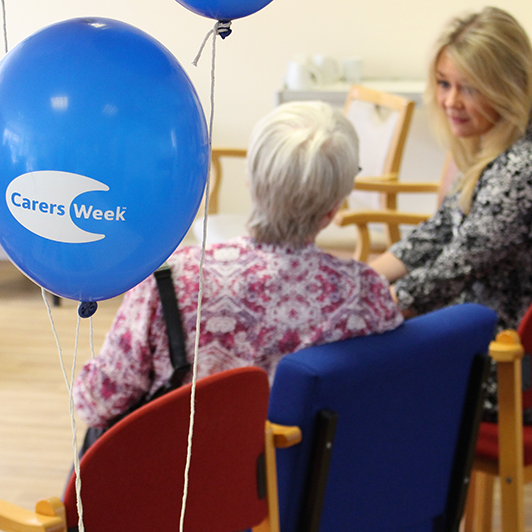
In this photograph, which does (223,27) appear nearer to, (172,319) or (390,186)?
(172,319)

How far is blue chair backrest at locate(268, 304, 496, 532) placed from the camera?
0.97 metres

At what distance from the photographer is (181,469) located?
2.93ft

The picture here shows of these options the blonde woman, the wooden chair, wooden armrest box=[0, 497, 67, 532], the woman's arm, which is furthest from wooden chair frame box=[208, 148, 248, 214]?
wooden armrest box=[0, 497, 67, 532]

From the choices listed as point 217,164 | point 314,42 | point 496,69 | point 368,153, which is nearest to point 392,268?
point 496,69

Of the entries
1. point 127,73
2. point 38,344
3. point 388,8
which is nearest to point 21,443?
point 38,344

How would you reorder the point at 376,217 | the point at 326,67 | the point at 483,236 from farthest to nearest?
the point at 326,67, the point at 376,217, the point at 483,236

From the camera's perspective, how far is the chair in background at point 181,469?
0.82 metres

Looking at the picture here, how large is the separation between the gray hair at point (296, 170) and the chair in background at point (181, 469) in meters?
0.34

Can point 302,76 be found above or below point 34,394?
above

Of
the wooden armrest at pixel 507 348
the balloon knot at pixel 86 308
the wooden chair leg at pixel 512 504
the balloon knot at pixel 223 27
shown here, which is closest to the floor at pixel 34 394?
the wooden chair leg at pixel 512 504

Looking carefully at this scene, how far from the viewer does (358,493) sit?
3.61ft

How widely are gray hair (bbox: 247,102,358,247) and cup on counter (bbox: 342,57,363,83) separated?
2.61 metres

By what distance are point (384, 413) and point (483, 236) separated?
63 centimetres

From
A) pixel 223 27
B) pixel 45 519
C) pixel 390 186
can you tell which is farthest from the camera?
pixel 390 186
